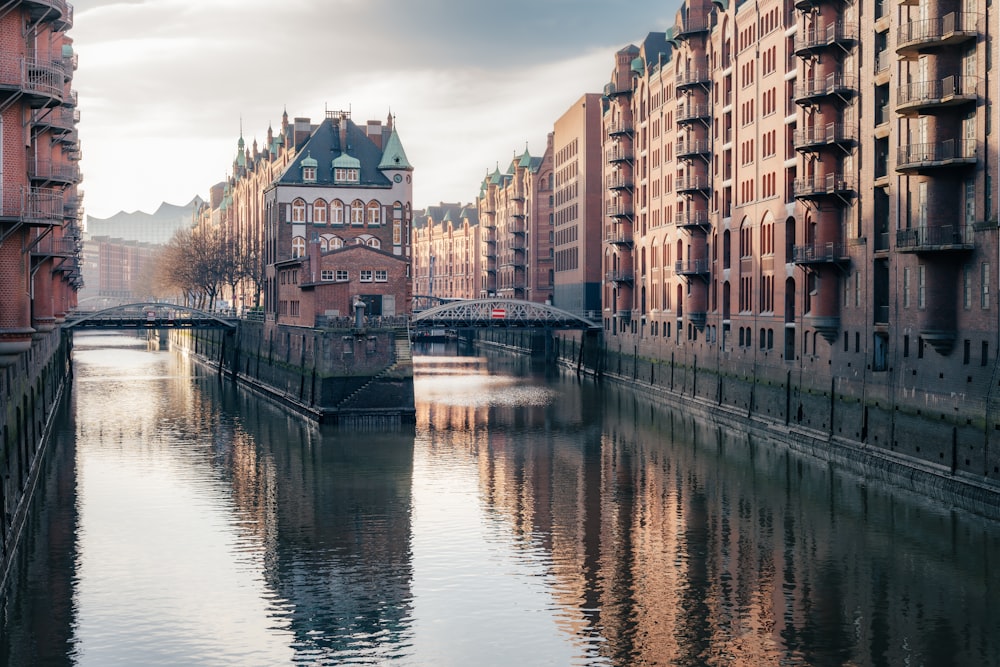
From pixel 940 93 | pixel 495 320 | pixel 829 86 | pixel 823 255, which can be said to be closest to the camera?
pixel 940 93

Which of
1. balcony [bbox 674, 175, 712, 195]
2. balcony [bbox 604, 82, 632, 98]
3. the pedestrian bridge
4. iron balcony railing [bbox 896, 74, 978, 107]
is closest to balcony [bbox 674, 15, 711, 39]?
balcony [bbox 674, 175, 712, 195]

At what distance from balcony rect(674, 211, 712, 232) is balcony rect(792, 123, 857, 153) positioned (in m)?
22.4

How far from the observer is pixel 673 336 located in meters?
90.2

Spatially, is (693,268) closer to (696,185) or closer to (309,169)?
(696,185)

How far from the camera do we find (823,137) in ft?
199

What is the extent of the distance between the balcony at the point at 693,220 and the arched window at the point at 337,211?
27.2 metres

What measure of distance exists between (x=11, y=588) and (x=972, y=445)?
31751 millimetres

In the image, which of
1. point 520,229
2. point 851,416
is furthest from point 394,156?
point 520,229

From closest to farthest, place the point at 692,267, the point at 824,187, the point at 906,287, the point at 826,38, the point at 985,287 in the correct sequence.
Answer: the point at 985,287
the point at 906,287
the point at 826,38
the point at 824,187
the point at 692,267

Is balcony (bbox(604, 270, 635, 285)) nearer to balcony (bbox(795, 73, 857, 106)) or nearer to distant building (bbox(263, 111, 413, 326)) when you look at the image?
distant building (bbox(263, 111, 413, 326))

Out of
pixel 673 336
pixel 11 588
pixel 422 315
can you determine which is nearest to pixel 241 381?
pixel 422 315

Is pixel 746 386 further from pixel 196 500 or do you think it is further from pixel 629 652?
pixel 629 652

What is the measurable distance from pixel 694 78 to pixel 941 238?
40.4 metres

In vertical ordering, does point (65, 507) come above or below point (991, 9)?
below
